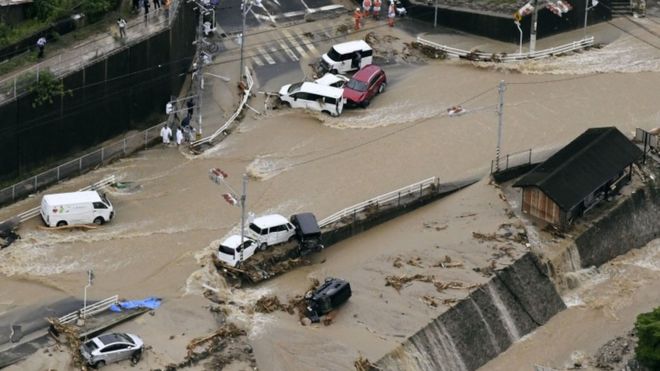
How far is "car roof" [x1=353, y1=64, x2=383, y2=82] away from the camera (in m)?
82.6

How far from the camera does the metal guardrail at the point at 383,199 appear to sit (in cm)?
7062

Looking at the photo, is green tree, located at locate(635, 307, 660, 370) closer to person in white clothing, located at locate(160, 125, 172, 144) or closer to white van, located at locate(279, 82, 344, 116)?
white van, located at locate(279, 82, 344, 116)

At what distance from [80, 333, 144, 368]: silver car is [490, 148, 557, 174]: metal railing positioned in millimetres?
22989

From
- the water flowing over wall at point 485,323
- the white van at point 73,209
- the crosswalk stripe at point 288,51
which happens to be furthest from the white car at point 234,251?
the crosswalk stripe at point 288,51

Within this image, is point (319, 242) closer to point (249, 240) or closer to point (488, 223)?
point (249, 240)

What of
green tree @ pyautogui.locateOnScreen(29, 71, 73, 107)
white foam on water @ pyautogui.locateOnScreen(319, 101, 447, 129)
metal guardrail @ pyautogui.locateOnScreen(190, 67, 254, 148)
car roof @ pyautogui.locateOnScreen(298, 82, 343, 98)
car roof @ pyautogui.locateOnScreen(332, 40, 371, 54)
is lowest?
white foam on water @ pyautogui.locateOnScreen(319, 101, 447, 129)

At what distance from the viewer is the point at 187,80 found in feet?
274

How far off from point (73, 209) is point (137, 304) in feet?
24.6

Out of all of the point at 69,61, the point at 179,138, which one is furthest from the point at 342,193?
the point at 69,61

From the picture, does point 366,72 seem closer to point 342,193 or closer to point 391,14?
point 391,14

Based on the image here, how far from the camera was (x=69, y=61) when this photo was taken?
76062 millimetres

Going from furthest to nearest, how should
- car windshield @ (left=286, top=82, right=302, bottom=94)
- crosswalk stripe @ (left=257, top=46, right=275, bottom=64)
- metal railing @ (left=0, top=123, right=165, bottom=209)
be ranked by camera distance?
crosswalk stripe @ (left=257, top=46, right=275, bottom=64) → car windshield @ (left=286, top=82, right=302, bottom=94) → metal railing @ (left=0, top=123, right=165, bottom=209)

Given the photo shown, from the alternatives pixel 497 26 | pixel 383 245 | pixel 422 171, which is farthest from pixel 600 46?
pixel 383 245

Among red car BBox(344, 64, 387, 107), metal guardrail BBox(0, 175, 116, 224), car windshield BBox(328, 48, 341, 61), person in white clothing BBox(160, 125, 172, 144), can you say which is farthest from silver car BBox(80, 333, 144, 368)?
car windshield BBox(328, 48, 341, 61)
